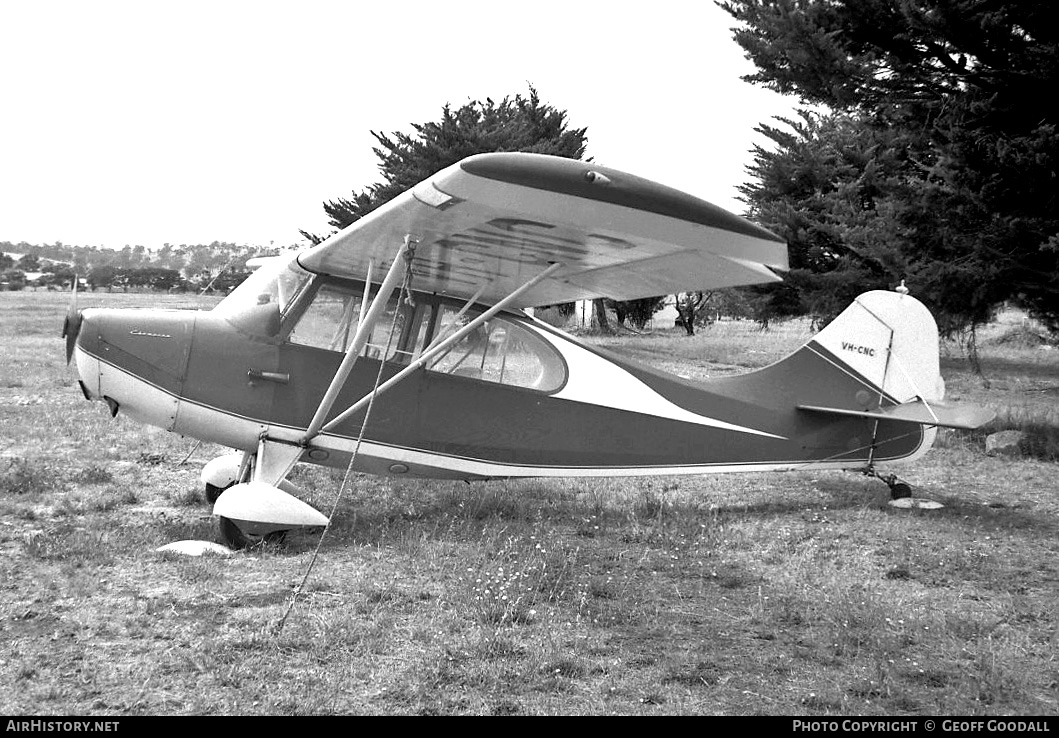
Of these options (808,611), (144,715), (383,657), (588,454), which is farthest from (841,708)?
(588,454)

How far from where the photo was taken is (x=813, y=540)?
6953 millimetres

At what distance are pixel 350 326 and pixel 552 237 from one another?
208 cm

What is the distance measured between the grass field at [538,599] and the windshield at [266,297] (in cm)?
157

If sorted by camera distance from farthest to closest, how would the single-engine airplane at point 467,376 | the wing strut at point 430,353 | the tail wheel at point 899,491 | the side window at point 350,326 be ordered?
1. the tail wheel at point 899,491
2. the side window at point 350,326
3. the wing strut at point 430,353
4. the single-engine airplane at point 467,376

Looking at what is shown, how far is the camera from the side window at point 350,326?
23.2 feet

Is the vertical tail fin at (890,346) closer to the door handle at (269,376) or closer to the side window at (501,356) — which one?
the side window at (501,356)

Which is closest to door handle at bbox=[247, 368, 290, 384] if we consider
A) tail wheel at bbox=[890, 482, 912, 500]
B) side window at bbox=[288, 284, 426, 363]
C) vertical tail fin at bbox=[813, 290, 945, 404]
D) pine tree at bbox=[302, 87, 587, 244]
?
side window at bbox=[288, 284, 426, 363]

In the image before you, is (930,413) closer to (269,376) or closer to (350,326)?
(350,326)

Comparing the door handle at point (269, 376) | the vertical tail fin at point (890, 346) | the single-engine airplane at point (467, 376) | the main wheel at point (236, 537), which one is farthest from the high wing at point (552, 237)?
the vertical tail fin at point (890, 346)

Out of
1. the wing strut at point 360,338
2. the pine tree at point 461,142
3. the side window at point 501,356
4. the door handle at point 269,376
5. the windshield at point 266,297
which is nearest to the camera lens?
the wing strut at point 360,338

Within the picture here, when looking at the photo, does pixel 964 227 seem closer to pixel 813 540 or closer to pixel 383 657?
pixel 813 540

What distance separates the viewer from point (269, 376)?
6.84 metres

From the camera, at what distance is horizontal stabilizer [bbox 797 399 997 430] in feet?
23.4

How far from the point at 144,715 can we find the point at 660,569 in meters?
3.52
